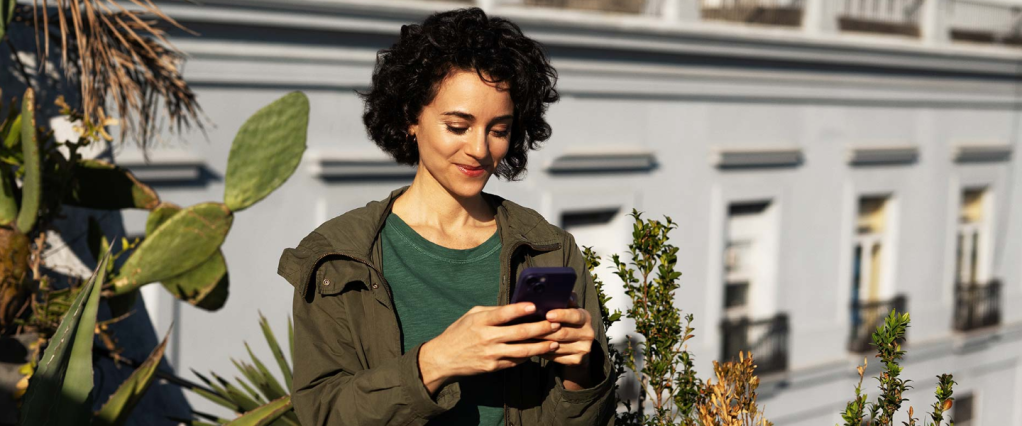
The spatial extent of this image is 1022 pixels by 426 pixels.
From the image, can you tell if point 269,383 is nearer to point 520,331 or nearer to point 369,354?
point 369,354

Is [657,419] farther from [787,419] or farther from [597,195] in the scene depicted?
[787,419]

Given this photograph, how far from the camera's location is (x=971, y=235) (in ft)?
43.2

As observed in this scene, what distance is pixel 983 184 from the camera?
13.0 m

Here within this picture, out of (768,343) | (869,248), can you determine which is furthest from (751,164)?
(869,248)

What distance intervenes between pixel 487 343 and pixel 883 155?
1042cm

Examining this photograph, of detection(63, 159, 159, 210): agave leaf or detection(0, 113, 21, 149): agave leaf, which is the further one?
detection(63, 159, 159, 210): agave leaf

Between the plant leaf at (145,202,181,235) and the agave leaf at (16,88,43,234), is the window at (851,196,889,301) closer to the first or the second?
the plant leaf at (145,202,181,235)

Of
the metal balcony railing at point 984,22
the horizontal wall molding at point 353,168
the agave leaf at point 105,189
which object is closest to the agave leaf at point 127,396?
the agave leaf at point 105,189

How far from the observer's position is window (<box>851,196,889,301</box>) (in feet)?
38.0

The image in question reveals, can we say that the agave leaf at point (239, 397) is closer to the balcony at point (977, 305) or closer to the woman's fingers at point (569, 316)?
the woman's fingers at point (569, 316)

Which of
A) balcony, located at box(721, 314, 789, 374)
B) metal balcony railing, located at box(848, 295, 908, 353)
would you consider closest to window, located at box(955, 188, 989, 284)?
metal balcony railing, located at box(848, 295, 908, 353)

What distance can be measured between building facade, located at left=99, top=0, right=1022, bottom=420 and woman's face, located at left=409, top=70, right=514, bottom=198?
4571 millimetres

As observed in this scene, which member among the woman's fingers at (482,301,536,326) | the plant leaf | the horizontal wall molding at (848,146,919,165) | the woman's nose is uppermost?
the woman's nose

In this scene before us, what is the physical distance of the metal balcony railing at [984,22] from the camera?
11984 mm
